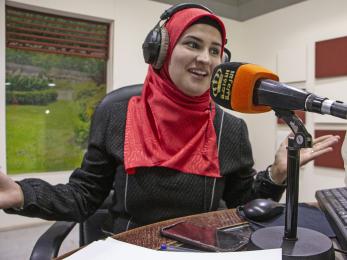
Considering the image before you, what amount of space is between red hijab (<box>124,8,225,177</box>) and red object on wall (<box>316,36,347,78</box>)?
76.7 inches

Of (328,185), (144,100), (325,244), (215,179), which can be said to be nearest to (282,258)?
(325,244)

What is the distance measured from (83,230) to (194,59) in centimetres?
68

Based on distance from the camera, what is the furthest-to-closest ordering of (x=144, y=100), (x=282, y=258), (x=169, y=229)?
(x=144, y=100), (x=169, y=229), (x=282, y=258)

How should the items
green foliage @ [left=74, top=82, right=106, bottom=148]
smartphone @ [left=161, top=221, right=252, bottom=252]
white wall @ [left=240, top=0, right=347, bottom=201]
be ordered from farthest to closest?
green foliage @ [left=74, top=82, right=106, bottom=148]
white wall @ [left=240, top=0, right=347, bottom=201]
smartphone @ [left=161, top=221, right=252, bottom=252]

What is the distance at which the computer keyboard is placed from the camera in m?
0.55

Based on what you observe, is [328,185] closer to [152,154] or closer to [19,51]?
[152,154]

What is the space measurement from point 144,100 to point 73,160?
6.52 ft

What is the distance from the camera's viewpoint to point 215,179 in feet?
3.30

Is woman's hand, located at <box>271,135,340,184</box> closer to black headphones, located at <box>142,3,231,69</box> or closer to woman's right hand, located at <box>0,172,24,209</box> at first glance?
black headphones, located at <box>142,3,231,69</box>

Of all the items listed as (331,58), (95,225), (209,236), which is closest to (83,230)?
(95,225)

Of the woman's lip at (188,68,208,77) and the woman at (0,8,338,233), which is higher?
the woman's lip at (188,68,208,77)

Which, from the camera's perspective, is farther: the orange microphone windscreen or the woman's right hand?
the woman's right hand

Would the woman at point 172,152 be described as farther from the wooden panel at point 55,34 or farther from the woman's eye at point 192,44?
the wooden panel at point 55,34

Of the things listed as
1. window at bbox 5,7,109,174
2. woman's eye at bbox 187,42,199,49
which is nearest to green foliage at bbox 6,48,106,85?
window at bbox 5,7,109,174
